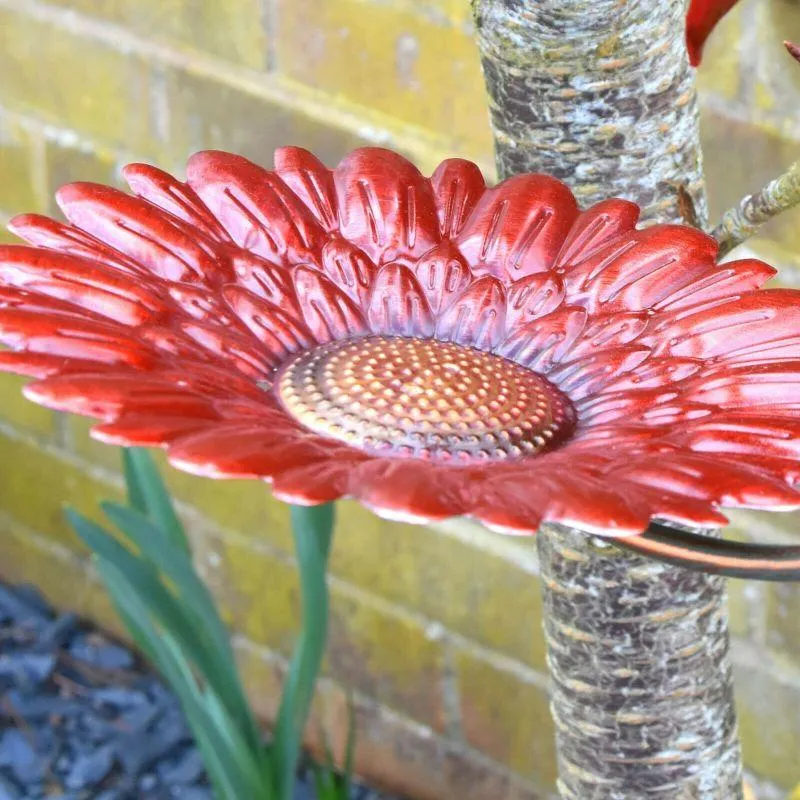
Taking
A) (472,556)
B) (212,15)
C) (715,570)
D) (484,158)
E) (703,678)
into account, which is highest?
(212,15)

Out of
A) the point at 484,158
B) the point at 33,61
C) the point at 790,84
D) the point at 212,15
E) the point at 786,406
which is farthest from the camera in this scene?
the point at 33,61

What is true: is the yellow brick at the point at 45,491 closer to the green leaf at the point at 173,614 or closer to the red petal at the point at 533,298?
the green leaf at the point at 173,614

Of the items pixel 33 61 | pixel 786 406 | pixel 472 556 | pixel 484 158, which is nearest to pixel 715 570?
pixel 786 406

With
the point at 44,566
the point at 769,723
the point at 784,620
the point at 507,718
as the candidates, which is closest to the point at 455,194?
the point at 784,620

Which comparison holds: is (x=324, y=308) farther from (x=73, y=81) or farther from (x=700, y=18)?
(x=73, y=81)

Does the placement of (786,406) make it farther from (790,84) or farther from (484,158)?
(484,158)

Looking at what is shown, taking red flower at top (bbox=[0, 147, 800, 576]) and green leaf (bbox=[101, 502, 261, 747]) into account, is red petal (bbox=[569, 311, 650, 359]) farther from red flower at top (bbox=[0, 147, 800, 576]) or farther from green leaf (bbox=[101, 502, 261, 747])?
green leaf (bbox=[101, 502, 261, 747])

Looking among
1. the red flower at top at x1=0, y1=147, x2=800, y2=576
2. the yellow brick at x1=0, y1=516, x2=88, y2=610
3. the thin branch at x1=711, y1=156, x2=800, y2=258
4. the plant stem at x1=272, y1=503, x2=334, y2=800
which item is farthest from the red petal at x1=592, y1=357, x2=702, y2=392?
the yellow brick at x1=0, y1=516, x2=88, y2=610
